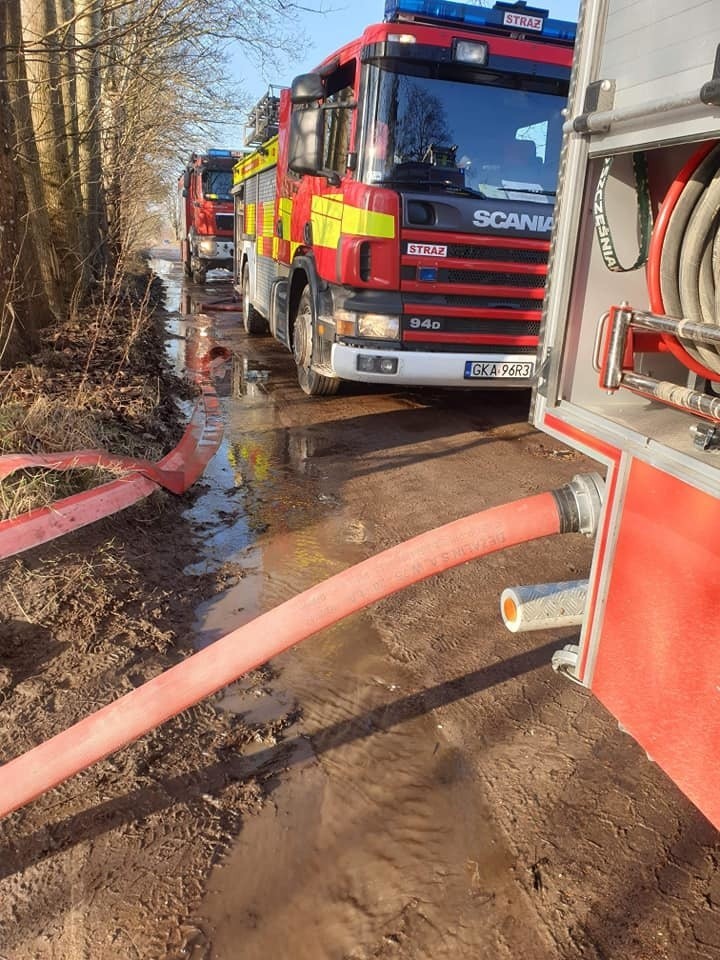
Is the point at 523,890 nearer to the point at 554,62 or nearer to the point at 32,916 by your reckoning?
the point at 32,916

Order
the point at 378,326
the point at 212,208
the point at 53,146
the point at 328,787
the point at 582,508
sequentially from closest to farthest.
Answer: the point at 582,508
the point at 328,787
the point at 378,326
the point at 53,146
the point at 212,208

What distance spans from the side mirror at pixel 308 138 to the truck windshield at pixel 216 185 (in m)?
15.6

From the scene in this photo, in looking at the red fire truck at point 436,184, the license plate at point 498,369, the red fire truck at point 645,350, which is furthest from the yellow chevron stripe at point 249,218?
the red fire truck at point 645,350

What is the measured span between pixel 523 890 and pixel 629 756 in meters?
0.81

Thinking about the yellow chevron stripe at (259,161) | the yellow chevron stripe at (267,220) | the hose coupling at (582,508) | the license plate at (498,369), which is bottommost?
the license plate at (498,369)

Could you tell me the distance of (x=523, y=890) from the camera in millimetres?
2184

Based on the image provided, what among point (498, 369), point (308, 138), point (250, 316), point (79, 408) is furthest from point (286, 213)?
point (250, 316)

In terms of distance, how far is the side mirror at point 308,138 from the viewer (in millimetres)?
5816

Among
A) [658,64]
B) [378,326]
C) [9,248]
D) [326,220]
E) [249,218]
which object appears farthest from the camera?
[249,218]

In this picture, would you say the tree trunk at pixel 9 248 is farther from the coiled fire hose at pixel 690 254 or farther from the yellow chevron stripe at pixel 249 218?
the yellow chevron stripe at pixel 249 218

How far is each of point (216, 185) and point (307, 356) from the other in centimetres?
1524

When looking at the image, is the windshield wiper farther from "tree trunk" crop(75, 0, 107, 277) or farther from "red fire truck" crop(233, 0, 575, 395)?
"tree trunk" crop(75, 0, 107, 277)

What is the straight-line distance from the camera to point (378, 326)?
591 cm

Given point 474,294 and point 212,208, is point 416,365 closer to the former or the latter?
point 474,294
